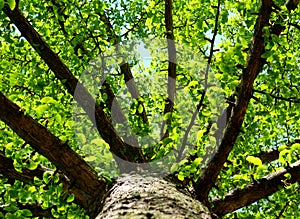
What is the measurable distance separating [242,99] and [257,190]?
1.01 m

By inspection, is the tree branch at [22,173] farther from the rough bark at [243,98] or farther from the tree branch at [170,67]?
the tree branch at [170,67]

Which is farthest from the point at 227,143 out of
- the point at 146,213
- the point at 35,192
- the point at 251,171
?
the point at 35,192

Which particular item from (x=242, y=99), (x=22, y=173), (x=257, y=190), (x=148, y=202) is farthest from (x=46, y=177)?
(x=257, y=190)

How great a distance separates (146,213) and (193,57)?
176 inches

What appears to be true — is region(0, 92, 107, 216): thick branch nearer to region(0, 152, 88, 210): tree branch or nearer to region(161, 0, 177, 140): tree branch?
region(0, 152, 88, 210): tree branch

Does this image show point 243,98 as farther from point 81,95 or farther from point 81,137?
point 81,95

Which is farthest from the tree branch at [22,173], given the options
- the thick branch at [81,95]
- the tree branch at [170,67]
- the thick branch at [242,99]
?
the tree branch at [170,67]

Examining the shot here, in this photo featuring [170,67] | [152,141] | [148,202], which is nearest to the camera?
[148,202]

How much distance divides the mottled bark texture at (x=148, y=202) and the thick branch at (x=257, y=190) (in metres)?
0.57

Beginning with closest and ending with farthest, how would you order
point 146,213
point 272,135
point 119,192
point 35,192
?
1. point 146,213
2. point 119,192
3. point 35,192
4. point 272,135

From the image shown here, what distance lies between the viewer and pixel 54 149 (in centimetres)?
348

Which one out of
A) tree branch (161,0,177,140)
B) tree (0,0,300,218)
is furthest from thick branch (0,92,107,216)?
tree branch (161,0,177,140)

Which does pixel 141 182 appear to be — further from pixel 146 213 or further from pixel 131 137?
pixel 131 137

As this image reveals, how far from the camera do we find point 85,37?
17.4 feet
